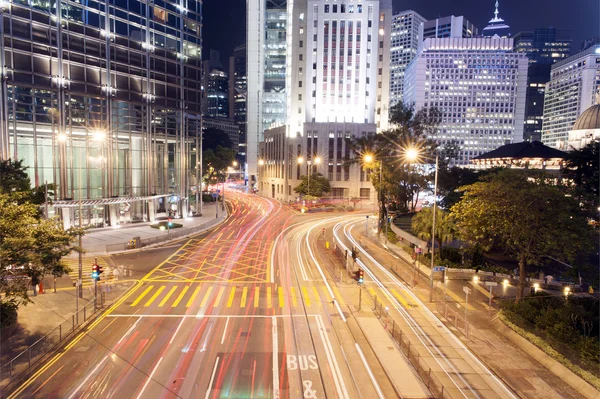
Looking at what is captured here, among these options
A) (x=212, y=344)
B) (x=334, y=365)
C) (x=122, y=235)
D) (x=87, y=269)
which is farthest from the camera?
(x=122, y=235)

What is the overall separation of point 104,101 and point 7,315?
36161 millimetres

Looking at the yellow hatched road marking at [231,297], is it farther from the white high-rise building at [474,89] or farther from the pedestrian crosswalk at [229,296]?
the white high-rise building at [474,89]

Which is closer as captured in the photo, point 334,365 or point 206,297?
point 334,365

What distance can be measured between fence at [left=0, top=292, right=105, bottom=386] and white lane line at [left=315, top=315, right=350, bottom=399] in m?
12.2

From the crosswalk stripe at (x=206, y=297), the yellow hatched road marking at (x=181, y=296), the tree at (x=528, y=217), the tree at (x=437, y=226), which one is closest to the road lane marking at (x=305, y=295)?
the crosswalk stripe at (x=206, y=297)

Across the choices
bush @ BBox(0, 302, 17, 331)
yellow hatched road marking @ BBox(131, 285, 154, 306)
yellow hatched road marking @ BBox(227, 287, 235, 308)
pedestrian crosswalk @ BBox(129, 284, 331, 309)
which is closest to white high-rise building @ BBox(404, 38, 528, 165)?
pedestrian crosswalk @ BBox(129, 284, 331, 309)

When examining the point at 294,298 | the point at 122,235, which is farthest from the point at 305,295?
the point at 122,235

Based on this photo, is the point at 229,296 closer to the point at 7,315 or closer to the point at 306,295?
the point at 306,295

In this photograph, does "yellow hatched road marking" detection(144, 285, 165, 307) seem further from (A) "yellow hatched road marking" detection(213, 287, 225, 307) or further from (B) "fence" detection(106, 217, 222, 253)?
(B) "fence" detection(106, 217, 222, 253)

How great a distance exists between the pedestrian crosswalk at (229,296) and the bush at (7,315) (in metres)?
5.93

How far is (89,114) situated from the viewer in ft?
158

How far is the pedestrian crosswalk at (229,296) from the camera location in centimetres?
2427

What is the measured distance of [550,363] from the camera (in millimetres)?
17453

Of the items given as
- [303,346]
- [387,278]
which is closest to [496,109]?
[387,278]
